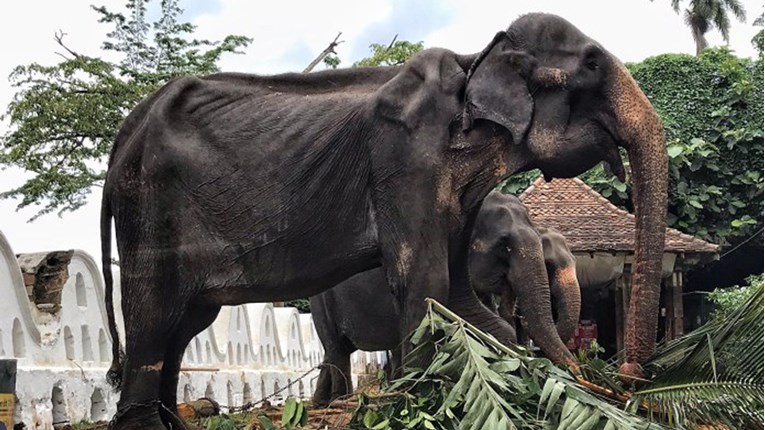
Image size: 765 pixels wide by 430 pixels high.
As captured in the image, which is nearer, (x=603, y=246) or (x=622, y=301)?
(x=603, y=246)

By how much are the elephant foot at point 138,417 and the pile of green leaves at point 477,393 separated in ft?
3.54

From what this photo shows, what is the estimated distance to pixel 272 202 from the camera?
334 cm

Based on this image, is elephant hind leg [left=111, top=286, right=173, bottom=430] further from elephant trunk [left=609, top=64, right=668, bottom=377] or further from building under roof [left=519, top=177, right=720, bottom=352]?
building under roof [left=519, top=177, right=720, bottom=352]

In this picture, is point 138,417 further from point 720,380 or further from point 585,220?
point 585,220

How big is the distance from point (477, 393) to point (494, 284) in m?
3.11

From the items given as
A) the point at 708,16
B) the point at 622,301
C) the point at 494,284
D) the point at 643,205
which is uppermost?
the point at 708,16

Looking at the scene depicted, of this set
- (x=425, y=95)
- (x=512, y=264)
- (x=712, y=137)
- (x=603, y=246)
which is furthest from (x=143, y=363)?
(x=712, y=137)

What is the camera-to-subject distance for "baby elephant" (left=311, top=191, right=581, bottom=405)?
547cm

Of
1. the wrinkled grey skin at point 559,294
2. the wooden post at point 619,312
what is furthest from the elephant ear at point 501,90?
the wooden post at point 619,312

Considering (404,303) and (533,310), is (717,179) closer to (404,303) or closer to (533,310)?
(533,310)

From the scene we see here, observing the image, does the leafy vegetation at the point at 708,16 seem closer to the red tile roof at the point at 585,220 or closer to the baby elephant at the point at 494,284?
the red tile roof at the point at 585,220

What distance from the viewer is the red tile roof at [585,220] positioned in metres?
11.7

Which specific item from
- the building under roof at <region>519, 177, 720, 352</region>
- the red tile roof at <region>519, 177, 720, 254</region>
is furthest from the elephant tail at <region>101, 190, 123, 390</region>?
the red tile roof at <region>519, 177, 720, 254</region>

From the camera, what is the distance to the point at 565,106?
3.16 m
